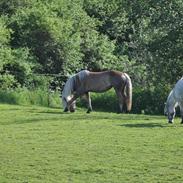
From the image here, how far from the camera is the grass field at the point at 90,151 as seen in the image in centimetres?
938

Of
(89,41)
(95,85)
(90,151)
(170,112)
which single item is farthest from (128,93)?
(89,41)

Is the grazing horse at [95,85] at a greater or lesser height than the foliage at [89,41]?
lesser

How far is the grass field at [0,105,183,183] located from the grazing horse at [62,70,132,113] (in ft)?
13.9

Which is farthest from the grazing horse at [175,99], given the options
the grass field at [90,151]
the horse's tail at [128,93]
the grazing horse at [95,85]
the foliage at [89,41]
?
the foliage at [89,41]

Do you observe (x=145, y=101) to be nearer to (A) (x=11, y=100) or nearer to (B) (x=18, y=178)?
(A) (x=11, y=100)

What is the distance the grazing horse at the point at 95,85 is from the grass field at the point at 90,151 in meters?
4.23

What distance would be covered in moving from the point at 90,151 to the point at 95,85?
11154 millimetres

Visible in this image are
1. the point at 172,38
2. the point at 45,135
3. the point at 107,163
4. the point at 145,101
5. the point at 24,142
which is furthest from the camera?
the point at 145,101

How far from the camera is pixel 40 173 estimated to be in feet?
31.4

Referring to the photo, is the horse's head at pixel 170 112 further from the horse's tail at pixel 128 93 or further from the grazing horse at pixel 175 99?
the horse's tail at pixel 128 93

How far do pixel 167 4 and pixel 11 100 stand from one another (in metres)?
8.50

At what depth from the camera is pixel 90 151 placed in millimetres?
11781

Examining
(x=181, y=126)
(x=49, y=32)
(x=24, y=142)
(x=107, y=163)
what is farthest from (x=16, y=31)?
(x=107, y=163)

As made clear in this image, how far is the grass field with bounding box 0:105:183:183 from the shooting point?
30.8 feet
